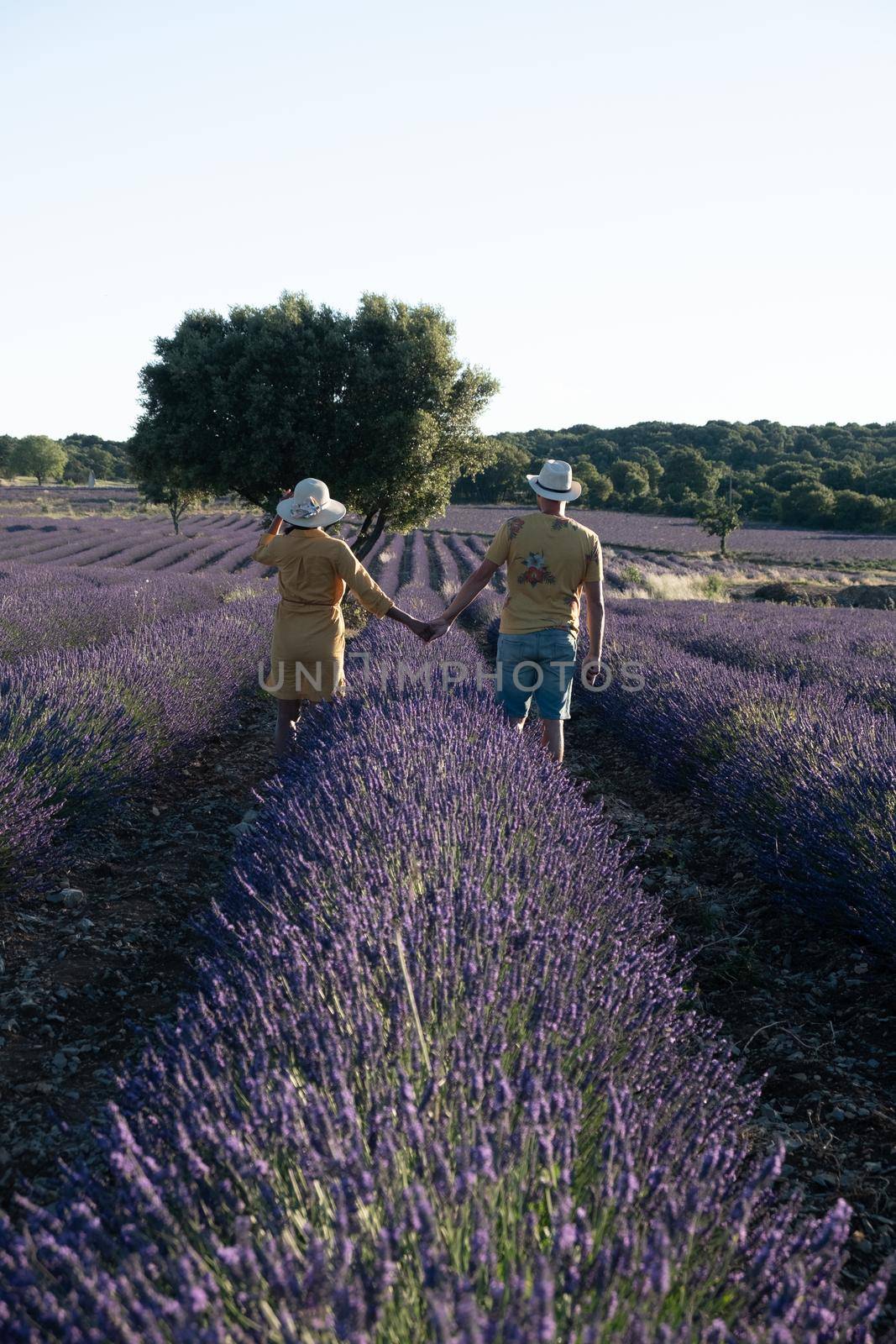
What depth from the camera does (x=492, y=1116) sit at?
1274 millimetres

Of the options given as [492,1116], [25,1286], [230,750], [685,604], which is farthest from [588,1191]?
[685,604]

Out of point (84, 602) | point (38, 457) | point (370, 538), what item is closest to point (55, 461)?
point (38, 457)

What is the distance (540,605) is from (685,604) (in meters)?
11.3

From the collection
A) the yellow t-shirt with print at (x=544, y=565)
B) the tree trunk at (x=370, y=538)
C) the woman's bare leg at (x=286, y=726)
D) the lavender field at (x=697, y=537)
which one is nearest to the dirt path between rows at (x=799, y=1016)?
the yellow t-shirt with print at (x=544, y=565)

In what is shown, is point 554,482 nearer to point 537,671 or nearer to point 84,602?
point 537,671

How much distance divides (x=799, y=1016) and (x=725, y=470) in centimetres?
6458

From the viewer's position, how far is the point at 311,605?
4387mm

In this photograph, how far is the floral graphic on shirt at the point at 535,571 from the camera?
156 inches

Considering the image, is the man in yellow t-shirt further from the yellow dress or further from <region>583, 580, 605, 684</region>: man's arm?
the yellow dress

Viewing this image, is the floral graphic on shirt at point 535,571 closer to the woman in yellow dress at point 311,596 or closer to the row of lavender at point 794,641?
the woman in yellow dress at point 311,596

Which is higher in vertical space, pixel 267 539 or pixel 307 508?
pixel 307 508

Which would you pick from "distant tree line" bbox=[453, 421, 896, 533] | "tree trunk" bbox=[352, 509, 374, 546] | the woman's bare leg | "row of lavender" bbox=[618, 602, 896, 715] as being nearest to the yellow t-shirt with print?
the woman's bare leg

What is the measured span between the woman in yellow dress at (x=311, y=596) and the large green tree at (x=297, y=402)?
8.38 m

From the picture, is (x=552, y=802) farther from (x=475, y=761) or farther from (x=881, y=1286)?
(x=881, y=1286)
